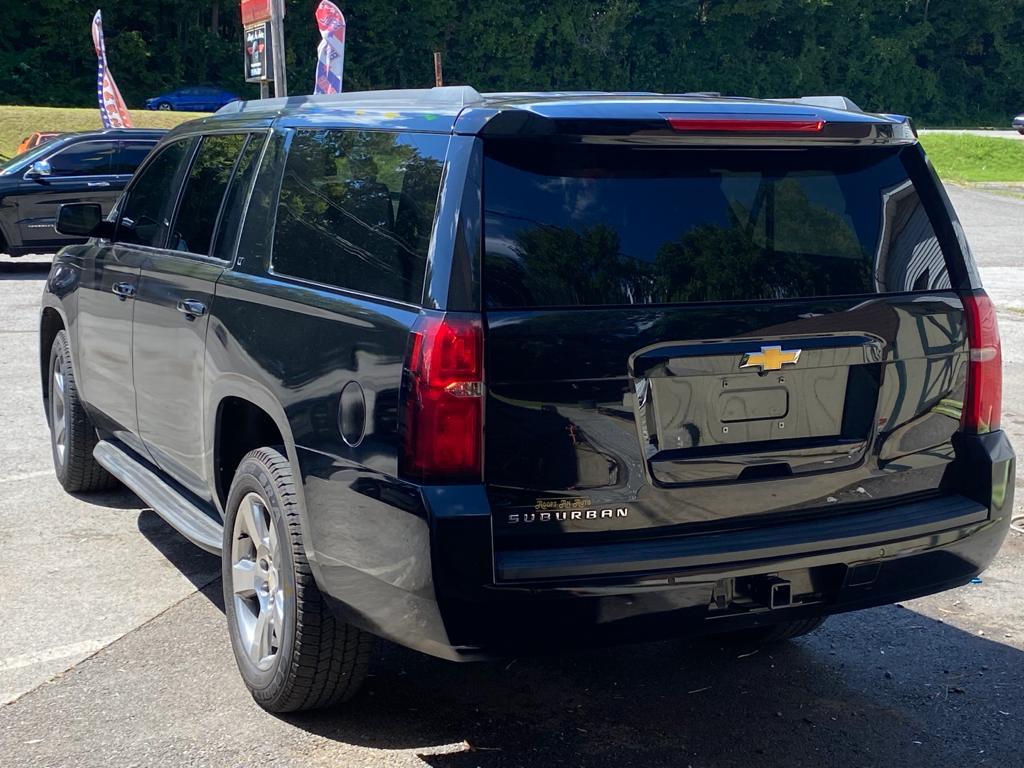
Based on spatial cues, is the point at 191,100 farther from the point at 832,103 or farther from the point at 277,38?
the point at 832,103

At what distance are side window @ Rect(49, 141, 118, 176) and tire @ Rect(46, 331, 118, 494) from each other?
37.8 feet

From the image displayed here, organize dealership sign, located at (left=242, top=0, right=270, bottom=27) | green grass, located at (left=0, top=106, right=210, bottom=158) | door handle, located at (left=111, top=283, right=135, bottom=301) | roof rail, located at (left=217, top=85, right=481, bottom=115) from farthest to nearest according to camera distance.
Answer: green grass, located at (left=0, top=106, right=210, bottom=158) < dealership sign, located at (left=242, top=0, right=270, bottom=27) < door handle, located at (left=111, top=283, right=135, bottom=301) < roof rail, located at (left=217, top=85, right=481, bottom=115)

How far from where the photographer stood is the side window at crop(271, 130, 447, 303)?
10.9 ft

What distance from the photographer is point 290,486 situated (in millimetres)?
3709

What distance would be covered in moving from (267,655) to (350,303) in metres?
1.18

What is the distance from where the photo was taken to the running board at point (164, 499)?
4.42 m

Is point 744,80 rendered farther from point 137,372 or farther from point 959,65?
point 137,372

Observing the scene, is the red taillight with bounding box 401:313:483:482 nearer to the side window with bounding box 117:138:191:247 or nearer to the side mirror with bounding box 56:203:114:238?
the side window with bounding box 117:138:191:247

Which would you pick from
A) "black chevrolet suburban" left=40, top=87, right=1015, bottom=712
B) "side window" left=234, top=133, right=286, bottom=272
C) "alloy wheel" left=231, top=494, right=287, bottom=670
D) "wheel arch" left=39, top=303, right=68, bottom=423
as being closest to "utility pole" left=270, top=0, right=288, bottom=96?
"wheel arch" left=39, top=303, right=68, bottom=423

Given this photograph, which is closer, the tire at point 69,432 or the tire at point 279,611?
the tire at point 279,611

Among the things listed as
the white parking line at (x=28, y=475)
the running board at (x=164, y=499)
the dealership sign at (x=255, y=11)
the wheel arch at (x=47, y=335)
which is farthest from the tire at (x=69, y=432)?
the dealership sign at (x=255, y=11)

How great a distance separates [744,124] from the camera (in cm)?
338

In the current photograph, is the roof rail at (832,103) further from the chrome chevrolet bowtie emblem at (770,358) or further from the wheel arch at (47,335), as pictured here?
the wheel arch at (47,335)

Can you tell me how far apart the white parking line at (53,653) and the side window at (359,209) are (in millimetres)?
1533
